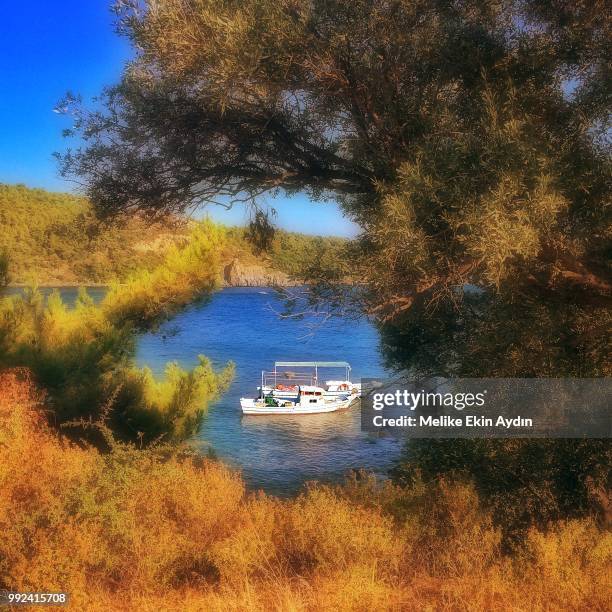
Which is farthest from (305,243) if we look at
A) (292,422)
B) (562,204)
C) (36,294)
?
(292,422)

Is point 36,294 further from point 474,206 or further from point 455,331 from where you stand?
point 474,206

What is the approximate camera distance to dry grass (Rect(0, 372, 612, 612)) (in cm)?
290

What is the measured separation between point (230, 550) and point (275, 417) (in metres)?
21.6

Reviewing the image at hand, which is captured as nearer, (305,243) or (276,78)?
(276,78)

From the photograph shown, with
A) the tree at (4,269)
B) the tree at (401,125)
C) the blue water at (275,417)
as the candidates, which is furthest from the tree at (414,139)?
the tree at (4,269)

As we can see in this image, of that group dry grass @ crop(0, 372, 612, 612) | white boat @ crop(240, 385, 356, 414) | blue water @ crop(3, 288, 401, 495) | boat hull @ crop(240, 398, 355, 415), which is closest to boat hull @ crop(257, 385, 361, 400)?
white boat @ crop(240, 385, 356, 414)

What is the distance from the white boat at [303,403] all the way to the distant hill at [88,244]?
13.1 metres

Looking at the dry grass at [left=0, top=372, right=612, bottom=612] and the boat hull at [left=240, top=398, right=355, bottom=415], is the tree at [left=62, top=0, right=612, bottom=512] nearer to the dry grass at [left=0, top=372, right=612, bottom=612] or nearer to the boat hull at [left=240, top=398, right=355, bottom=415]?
the dry grass at [left=0, top=372, right=612, bottom=612]

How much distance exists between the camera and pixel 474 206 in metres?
3.31

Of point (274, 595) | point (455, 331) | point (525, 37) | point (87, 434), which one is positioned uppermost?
point (525, 37)

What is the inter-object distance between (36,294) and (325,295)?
5.88 meters

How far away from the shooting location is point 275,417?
24.7m

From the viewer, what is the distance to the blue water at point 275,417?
10898 millimetres

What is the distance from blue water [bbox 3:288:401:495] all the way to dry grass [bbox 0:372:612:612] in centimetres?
137
